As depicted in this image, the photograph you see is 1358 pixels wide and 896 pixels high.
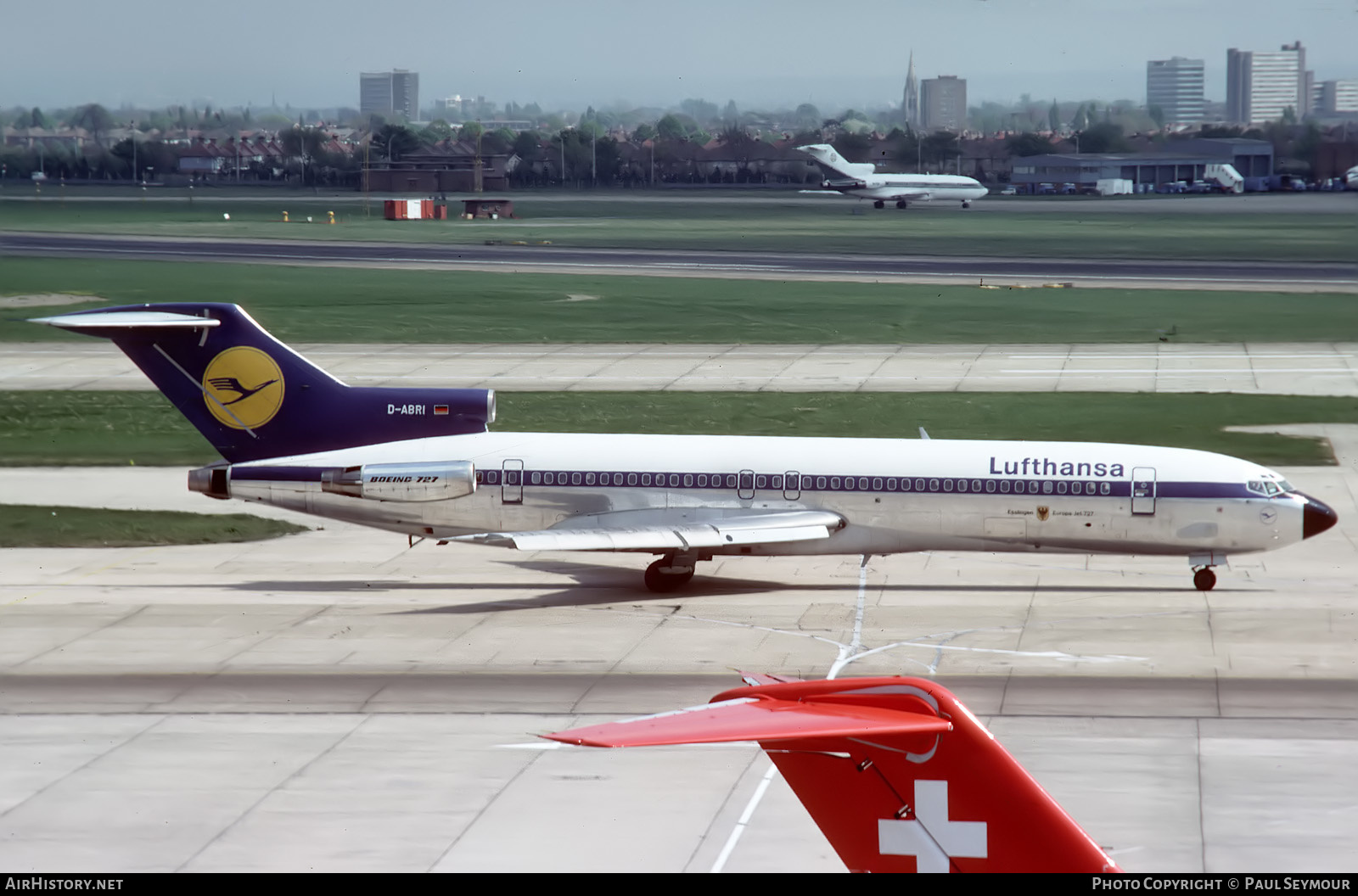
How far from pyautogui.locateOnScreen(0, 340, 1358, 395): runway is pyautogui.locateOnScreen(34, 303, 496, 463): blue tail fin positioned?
92.1ft

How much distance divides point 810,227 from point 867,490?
126 meters

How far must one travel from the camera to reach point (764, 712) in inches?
408

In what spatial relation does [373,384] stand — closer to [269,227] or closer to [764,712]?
[764,712]

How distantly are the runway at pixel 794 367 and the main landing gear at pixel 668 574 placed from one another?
2883cm

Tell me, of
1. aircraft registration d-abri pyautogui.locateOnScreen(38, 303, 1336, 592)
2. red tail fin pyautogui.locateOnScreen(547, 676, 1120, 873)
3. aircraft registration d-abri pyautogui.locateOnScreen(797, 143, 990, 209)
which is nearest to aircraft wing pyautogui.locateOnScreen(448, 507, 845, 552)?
aircraft registration d-abri pyautogui.locateOnScreen(38, 303, 1336, 592)

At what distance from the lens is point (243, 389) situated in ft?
116

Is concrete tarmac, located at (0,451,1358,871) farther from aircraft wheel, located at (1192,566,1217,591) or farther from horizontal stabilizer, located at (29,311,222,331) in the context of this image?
horizontal stabilizer, located at (29,311,222,331)

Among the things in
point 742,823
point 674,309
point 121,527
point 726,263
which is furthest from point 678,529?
point 726,263

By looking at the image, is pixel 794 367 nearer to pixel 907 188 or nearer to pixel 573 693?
pixel 573 693

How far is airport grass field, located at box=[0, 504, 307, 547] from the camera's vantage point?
3906 cm

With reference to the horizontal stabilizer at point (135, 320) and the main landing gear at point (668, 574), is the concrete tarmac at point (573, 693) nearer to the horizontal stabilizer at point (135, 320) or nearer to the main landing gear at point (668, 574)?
the main landing gear at point (668, 574)

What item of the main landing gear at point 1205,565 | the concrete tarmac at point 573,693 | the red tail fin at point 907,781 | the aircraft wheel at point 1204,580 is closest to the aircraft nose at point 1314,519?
the concrete tarmac at point 573,693

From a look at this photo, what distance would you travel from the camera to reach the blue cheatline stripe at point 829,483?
108 ft

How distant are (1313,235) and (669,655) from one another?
5147 inches
